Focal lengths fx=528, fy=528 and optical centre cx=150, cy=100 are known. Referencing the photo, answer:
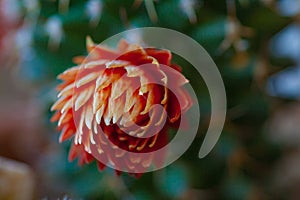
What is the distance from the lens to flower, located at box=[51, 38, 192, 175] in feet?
0.98

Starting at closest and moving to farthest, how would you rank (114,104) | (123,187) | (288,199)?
1. (114,104)
2. (123,187)
3. (288,199)

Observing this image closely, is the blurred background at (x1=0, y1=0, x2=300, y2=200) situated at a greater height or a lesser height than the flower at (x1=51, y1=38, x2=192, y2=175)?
lesser

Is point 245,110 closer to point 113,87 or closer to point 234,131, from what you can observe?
point 234,131

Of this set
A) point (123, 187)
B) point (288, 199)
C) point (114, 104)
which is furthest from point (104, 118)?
point (288, 199)

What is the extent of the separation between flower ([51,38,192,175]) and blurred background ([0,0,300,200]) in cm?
5

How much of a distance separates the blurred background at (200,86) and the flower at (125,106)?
47 mm

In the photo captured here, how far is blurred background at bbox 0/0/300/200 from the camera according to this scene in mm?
401

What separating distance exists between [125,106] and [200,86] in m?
0.10

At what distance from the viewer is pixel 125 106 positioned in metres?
0.30

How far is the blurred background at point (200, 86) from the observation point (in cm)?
40

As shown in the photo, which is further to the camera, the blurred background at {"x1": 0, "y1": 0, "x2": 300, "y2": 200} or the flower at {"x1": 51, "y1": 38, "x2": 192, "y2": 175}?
the blurred background at {"x1": 0, "y1": 0, "x2": 300, "y2": 200}

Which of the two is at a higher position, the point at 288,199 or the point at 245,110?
the point at 245,110

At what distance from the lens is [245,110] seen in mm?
482

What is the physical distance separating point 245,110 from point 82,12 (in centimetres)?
17
